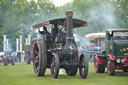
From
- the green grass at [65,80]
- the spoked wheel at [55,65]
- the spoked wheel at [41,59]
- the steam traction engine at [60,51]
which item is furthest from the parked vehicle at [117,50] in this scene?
the spoked wheel at [41,59]

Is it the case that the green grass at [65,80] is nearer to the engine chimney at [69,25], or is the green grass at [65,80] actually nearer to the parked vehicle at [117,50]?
the parked vehicle at [117,50]

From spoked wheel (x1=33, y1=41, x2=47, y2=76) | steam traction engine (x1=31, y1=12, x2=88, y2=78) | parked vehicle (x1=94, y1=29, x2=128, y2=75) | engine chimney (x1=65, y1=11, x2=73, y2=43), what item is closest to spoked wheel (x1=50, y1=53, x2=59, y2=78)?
steam traction engine (x1=31, y1=12, x2=88, y2=78)

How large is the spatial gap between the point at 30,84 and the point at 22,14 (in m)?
49.8

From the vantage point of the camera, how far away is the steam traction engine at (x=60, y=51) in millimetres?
16156

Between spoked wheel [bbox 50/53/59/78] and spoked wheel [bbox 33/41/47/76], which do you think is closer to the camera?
spoked wheel [bbox 50/53/59/78]

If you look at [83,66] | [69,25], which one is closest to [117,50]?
[83,66]

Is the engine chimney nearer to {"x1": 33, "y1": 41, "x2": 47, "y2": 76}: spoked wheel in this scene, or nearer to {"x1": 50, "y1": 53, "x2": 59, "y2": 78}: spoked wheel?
{"x1": 50, "y1": 53, "x2": 59, "y2": 78}: spoked wheel

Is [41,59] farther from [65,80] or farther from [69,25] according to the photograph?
[65,80]

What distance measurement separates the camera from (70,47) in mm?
16219

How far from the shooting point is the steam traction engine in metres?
16.2

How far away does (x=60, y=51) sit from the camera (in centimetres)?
1628

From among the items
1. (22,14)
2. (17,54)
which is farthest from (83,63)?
(22,14)

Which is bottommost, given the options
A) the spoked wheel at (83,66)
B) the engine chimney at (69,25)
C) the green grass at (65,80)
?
the green grass at (65,80)

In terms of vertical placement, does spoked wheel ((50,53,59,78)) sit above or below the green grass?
above
